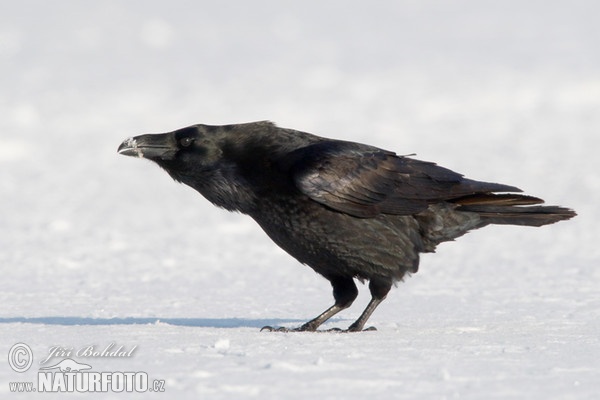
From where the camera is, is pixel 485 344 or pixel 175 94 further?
pixel 175 94

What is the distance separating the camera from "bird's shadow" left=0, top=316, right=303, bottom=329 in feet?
23.5

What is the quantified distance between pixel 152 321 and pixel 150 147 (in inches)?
47.7

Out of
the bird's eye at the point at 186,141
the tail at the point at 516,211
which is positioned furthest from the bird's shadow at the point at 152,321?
the tail at the point at 516,211

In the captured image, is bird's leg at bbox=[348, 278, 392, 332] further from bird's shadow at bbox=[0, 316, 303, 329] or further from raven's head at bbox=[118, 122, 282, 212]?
raven's head at bbox=[118, 122, 282, 212]

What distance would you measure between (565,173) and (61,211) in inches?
299

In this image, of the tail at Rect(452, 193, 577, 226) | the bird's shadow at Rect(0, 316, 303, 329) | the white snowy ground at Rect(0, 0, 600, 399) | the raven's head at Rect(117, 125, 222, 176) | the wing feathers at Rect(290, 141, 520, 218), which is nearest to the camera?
the white snowy ground at Rect(0, 0, 600, 399)

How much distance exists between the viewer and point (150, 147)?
24.1ft

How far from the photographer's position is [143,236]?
13.1 m

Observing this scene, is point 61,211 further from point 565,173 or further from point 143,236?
point 565,173

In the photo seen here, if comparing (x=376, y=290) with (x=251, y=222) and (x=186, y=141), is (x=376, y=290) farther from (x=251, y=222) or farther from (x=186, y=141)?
(x=251, y=222)

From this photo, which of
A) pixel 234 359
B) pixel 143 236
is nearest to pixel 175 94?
pixel 143 236

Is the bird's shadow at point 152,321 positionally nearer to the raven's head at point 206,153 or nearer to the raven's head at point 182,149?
the raven's head at point 206,153

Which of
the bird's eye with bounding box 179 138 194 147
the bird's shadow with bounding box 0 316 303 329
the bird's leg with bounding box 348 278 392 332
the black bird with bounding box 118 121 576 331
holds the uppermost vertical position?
the bird's eye with bounding box 179 138 194 147

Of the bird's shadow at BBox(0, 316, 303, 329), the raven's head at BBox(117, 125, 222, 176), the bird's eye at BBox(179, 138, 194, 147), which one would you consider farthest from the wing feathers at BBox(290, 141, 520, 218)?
the bird's shadow at BBox(0, 316, 303, 329)
